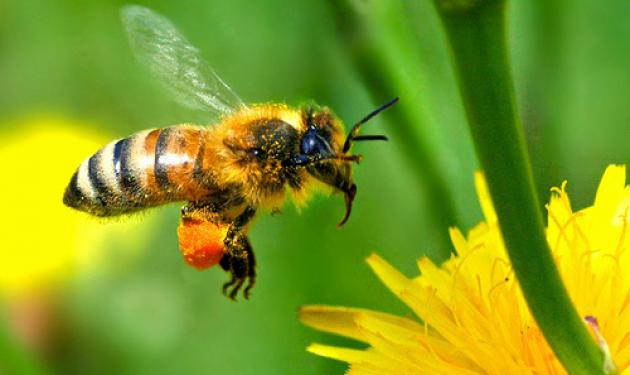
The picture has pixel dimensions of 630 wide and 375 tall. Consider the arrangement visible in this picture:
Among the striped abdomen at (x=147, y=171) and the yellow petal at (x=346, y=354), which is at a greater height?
the striped abdomen at (x=147, y=171)

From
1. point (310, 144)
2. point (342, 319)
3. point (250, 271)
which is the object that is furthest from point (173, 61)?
point (342, 319)

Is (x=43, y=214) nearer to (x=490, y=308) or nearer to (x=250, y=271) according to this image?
(x=250, y=271)

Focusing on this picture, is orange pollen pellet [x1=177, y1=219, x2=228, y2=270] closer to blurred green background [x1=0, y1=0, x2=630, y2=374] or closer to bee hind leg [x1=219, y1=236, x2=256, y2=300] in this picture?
bee hind leg [x1=219, y1=236, x2=256, y2=300]

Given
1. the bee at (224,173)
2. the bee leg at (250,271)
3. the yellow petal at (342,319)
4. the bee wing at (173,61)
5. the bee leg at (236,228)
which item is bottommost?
the yellow petal at (342,319)

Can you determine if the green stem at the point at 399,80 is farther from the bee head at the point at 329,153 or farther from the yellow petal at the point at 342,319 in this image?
the yellow petal at the point at 342,319

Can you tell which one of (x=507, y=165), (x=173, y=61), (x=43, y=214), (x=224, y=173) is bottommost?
(x=507, y=165)

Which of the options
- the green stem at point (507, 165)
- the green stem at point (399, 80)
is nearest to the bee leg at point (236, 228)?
the green stem at point (399, 80)

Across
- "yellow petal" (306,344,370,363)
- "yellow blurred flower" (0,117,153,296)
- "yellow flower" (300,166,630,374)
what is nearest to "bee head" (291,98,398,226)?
"yellow flower" (300,166,630,374)
